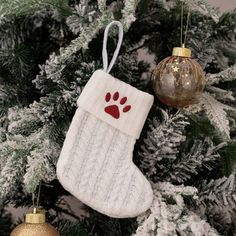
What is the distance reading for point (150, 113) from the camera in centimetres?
79

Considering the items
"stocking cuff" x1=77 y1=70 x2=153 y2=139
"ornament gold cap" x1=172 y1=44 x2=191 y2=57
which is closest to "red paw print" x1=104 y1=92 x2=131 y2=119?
"stocking cuff" x1=77 y1=70 x2=153 y2=139

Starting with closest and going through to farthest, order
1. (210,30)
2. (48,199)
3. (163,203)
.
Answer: (163,203), (210,30), (48,199)

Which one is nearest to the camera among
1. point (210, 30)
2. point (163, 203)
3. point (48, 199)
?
point (163, 203)

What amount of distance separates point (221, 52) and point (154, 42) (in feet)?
0.39

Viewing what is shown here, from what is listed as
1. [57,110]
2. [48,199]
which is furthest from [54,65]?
[48,199]

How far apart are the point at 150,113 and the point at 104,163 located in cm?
14

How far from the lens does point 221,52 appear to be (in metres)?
0.83

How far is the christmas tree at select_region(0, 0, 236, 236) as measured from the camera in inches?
26.7

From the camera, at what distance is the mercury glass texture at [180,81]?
698mm

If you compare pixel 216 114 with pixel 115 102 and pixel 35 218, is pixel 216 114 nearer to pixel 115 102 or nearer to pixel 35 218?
pixel 115 102

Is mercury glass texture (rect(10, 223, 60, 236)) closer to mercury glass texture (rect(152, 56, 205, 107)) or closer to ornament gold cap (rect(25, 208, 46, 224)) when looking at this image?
ornament gold cap (rect(25, 208, 46, 224))

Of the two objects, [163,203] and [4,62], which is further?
[4,62]

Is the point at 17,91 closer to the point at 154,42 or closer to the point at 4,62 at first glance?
the point at 4,62

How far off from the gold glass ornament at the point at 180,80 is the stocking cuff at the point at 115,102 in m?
0.03
